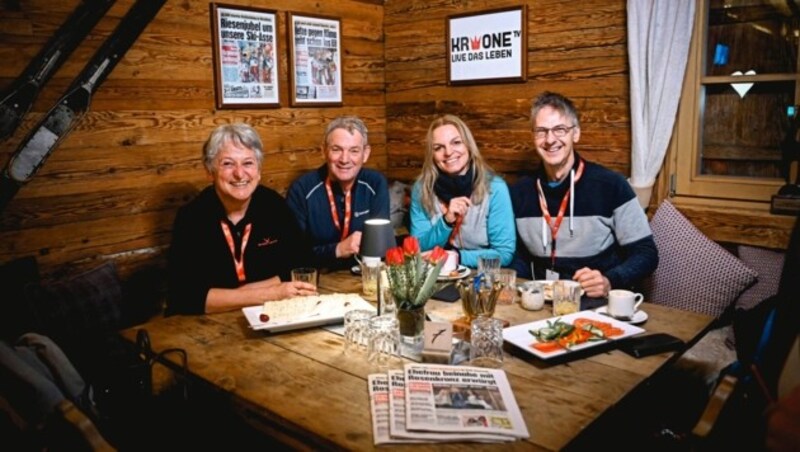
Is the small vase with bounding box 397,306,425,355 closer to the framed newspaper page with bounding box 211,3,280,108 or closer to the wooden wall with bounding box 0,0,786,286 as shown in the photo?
the wooden wall with bounding box 0,0,786,286

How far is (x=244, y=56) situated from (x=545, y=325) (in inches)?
90.9

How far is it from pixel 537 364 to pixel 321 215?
1.57 meters

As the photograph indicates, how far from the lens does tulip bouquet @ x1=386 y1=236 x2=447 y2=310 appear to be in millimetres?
1723

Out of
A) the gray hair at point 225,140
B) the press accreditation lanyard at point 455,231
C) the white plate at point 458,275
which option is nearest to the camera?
the white plate at point 458,275

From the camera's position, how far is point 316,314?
2004 mm

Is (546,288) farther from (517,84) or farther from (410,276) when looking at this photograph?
(517,84)

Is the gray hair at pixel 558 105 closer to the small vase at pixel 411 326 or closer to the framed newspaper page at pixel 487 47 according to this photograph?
the framed newspaper page at pixel 487 47

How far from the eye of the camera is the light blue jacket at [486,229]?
2834 mm

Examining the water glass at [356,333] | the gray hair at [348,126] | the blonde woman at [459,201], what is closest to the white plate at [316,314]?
the water glass at [356,333]

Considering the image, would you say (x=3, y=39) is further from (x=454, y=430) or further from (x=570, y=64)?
(x=570, y=64)

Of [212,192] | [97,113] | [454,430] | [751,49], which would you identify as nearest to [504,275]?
[454,430]

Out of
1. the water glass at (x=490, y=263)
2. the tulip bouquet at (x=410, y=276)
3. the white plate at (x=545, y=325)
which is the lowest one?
the white plate at (x=545, y=325)

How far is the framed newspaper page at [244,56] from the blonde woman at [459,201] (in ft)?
3.59

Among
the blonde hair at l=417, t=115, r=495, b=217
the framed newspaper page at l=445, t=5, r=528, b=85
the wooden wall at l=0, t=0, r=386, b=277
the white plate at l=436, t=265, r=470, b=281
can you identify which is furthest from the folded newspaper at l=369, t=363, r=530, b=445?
the framed newspaper page at l=445, t=5, r=528, b=85
